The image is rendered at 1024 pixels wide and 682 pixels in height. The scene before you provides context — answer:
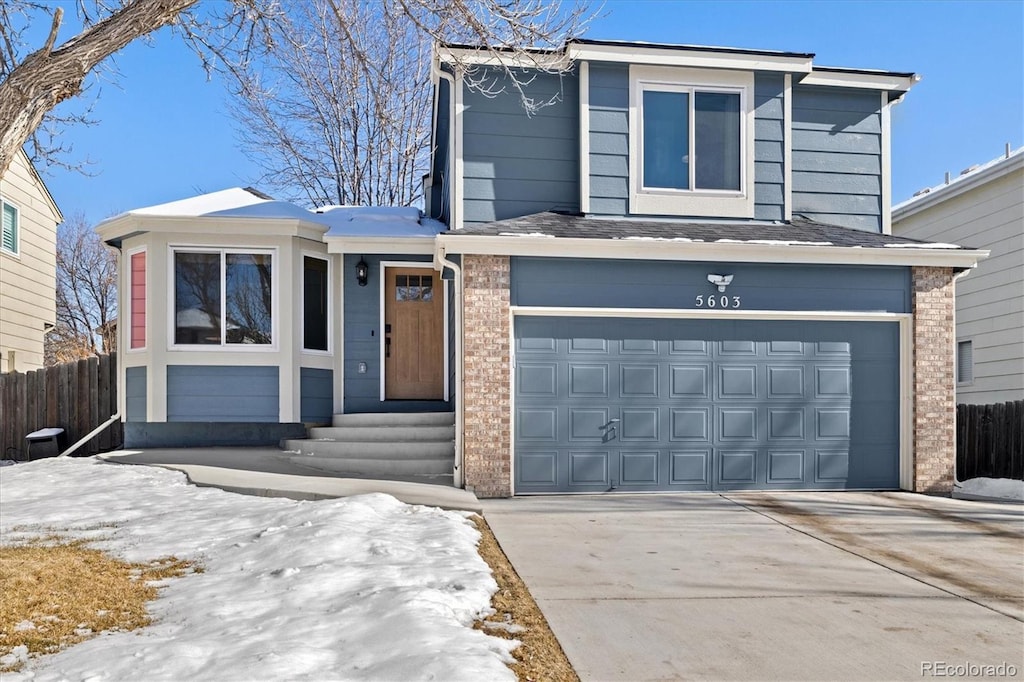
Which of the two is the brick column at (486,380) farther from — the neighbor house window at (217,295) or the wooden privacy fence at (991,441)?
the wooden privacy fence at (991,441)

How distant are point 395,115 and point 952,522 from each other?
59.3ft

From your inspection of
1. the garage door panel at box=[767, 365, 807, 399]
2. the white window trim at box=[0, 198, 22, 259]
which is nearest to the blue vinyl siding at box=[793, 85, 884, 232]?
the garage door panel at box=[767, 365, 807, 399]

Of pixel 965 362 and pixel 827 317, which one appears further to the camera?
pixel 965 362

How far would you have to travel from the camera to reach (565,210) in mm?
9891

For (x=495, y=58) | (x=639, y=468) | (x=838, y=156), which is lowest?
(x=639, y=468)

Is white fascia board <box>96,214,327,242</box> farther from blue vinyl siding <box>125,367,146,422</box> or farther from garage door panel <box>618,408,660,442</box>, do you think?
garage door panel <box>618,408,660,442</box>

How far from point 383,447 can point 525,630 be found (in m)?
5.97

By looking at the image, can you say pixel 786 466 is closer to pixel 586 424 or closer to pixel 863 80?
pixel 586 424

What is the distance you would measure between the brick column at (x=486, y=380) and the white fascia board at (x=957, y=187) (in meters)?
9.59

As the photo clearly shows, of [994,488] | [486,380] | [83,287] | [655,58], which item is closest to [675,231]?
[655,58]

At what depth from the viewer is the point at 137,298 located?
1095 centimetres

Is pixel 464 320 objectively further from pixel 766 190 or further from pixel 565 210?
pixel 766 190

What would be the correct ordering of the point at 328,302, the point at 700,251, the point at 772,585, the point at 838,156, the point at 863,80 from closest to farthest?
the point at 772,585 < the point at 700,251 < the point at 863,80 < the point at 838,156 < the point at 328,302

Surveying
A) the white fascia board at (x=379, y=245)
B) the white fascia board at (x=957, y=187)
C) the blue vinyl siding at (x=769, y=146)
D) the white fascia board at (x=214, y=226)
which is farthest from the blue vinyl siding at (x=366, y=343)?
the white fascia board at (x=957, y=187)
